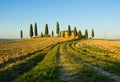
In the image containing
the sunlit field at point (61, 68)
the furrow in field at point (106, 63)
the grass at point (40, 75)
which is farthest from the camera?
the furrow in field at point (106, 63)

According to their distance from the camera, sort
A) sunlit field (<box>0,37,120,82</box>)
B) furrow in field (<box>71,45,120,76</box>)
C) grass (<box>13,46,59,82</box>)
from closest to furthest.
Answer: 1. grass (<box>13,46,59,82</box>)
2. sunlit field (<box>0,37,120,82</box>)
3. furrow in field (<box>71,45,120,76</box>)

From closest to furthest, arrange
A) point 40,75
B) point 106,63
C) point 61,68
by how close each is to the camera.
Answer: point 40,75
point 61,68
point 106,63

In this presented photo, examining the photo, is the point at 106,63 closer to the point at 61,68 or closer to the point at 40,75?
the point at 61,68

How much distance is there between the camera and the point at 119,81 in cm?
1512

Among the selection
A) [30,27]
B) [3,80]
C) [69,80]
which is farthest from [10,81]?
[30,27]

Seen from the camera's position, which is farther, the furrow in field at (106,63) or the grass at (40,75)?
the furrow in field at (106,63)

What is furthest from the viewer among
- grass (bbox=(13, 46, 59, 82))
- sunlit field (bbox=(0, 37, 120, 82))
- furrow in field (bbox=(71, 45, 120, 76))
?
furrow in field (bbox=(71, 45, 120, 76))

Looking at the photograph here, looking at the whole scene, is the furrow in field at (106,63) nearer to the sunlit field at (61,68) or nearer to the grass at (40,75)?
the sunlit field at (61,68)

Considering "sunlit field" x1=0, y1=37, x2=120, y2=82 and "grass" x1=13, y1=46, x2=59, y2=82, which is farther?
"sunlit field" x1=0, y1=37, x2=120, y2=82

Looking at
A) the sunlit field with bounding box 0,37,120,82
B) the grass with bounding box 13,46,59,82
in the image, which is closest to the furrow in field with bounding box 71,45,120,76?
the sunlit field with bounding box 0,37,120,82

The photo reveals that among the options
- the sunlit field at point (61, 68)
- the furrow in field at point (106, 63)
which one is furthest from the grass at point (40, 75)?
the furrow in field at point (106, 63)

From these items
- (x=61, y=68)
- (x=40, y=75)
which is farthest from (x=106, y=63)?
(x=40, y=75)

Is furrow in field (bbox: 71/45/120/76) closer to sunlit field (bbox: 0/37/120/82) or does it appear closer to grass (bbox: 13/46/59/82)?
sunlit field (bbox: 0/37/120/82)

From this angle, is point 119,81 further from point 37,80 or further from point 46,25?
point 46,25
